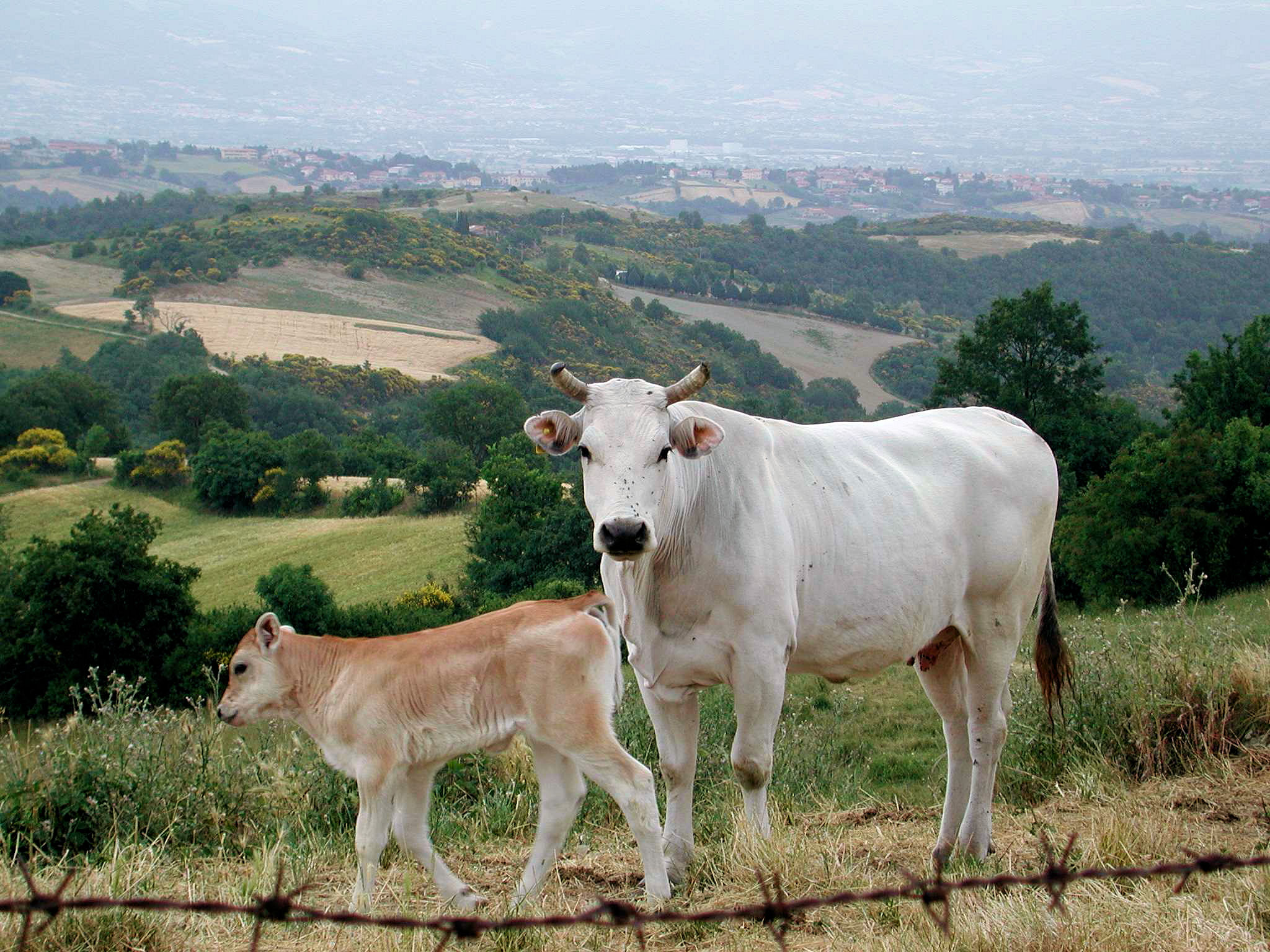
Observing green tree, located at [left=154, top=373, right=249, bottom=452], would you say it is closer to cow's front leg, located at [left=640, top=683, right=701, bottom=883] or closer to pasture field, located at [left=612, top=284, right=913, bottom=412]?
pasture field, located at [left=612, top=284, right=913, bottom=412]

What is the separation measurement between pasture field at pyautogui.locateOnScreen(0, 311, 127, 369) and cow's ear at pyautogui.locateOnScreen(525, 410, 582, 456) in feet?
310

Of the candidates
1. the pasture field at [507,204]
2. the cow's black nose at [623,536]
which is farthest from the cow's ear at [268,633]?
the pasture field at [507,204]

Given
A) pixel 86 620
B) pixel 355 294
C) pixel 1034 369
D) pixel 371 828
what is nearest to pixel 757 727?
pixel 371 828

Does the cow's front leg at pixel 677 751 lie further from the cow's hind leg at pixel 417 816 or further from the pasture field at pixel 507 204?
the pasture field at pixel 507 204

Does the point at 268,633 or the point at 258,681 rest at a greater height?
the point at 268,633

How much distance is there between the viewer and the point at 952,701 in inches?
290

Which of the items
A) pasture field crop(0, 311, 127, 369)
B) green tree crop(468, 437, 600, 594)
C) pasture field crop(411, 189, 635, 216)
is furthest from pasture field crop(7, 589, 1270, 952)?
pasture field crop(411, 189, 635, 216)

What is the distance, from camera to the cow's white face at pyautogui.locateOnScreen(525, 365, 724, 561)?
5203 millimetres

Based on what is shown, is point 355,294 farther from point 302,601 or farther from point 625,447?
point 625,447

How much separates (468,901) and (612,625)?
1425mm

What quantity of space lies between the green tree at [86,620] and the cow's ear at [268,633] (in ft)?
94.6

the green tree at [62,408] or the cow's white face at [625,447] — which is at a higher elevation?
the cow's white face at [625,447]

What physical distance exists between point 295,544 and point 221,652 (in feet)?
71.8

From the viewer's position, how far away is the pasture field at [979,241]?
144250mm
